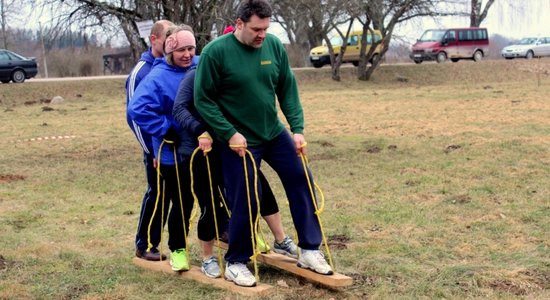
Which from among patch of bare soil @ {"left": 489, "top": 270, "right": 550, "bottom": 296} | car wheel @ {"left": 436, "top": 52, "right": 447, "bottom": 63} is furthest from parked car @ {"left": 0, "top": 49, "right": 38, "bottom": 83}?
patch of bare soil @ {"left": 489, "top": 270, "right": 550, "bottom": 296}

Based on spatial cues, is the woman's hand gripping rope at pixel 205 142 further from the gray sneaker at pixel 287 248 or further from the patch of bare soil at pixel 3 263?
Result: the patch of bare soil at pixel 3 263

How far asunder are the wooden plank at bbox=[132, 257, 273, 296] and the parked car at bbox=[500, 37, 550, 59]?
3833 cm

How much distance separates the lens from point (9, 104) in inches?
893

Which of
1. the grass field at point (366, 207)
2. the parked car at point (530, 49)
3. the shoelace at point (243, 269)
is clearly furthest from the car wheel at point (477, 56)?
the shoelace at point (243, 269)

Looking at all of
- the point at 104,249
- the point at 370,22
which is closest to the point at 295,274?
the point at 104,249

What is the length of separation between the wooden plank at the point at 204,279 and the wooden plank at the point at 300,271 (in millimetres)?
246

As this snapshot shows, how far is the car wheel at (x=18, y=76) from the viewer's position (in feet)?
89.1

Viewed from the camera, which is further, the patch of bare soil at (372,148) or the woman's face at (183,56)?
the patch of bare soil at (372,148)

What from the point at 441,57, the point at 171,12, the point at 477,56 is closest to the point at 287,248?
the point at 171,12

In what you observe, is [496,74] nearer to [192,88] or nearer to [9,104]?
[9,104]

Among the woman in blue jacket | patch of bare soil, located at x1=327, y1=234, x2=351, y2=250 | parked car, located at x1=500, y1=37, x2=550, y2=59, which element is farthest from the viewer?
parked car, located at x1=500, y1=37, x2=550, y2=59

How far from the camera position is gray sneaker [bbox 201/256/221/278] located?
4.86 metres

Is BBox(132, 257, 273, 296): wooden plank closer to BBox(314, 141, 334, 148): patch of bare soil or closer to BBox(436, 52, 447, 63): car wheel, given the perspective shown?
BBox(314, 141, 334, 148): patch of bare soil

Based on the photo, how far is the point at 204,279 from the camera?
191 inches
